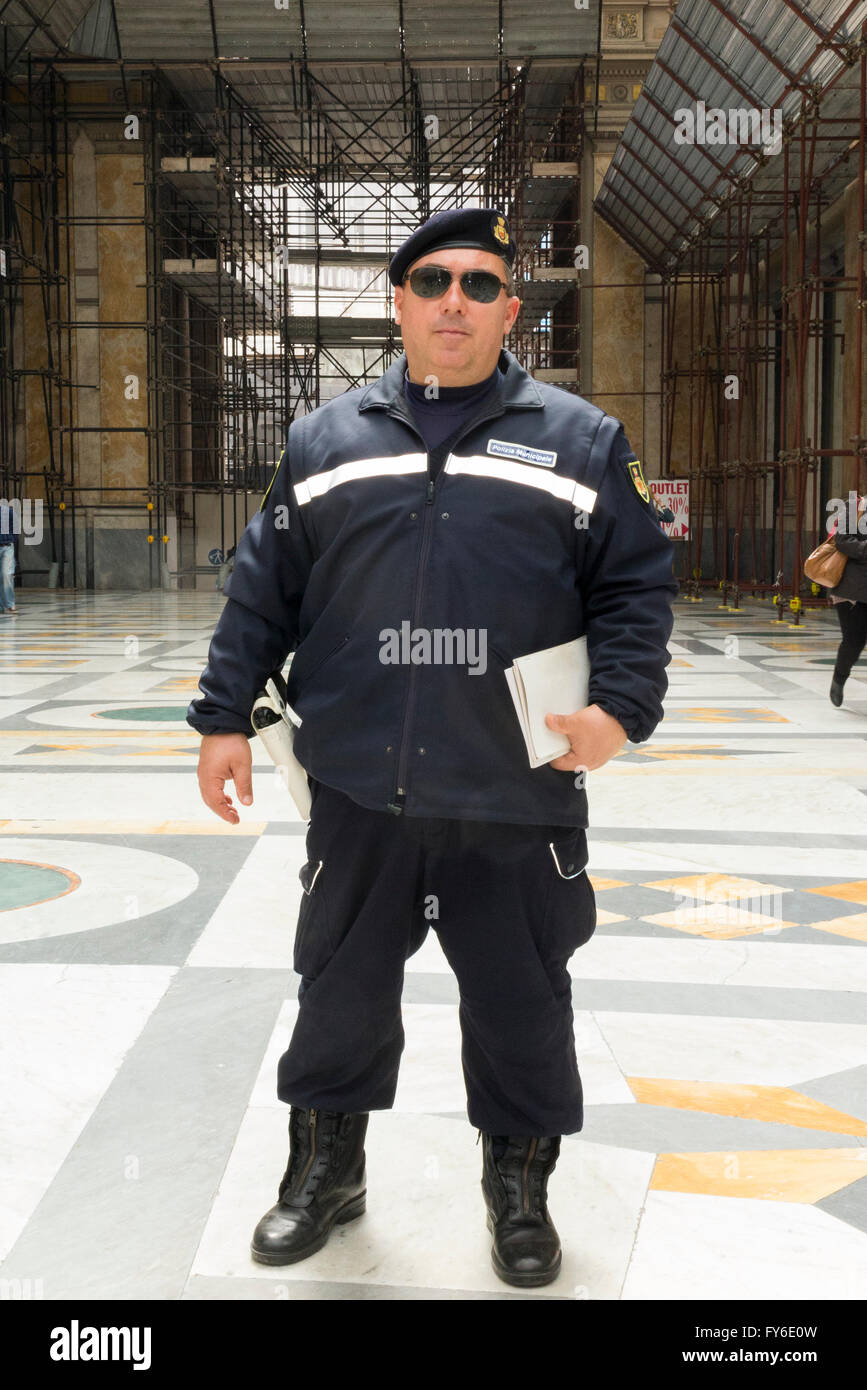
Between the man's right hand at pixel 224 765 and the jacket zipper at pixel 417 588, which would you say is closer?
the jacket zipper at pixel 417 588

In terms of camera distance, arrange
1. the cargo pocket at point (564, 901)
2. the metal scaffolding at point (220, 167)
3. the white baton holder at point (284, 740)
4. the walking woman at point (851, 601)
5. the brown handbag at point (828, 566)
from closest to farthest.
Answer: the cargo pocket at point (564, 901)
the white baton holder at point (284, 740)
the walking woman at point (851, 601)
the brown handbag at point (828, 566)
the metal scaffolding at point (220, 167)

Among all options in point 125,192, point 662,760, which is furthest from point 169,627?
point 125,192

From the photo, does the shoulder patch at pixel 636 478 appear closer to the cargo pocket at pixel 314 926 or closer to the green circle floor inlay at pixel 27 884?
the cargo pocket at pixel 314 926

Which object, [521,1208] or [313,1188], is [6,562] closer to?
[313,1188]

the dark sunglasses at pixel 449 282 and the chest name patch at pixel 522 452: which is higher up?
the dark sunglasses at pixel 449 282

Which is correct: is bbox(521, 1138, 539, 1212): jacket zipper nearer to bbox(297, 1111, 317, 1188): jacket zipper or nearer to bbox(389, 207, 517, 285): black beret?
bbox(297, 1111, 317, 1188): jacket zipper

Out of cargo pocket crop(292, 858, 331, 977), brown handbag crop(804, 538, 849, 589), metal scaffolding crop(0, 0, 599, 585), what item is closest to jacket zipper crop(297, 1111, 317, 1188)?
cargo pocket crop(292, 858, 331, 977)

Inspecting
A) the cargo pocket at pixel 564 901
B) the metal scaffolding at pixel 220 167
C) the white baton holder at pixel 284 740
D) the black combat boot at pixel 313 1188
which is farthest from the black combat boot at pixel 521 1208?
the metal scaffolding at pixel 220 167

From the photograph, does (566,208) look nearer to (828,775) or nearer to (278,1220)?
(828,775)

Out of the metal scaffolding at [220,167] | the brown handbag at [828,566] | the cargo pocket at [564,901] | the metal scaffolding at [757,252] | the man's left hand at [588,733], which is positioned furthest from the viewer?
the metal scaffolding at [220,167]

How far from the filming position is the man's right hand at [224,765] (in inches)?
97.7

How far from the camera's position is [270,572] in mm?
2520

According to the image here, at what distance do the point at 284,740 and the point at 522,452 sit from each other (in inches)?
25.8
